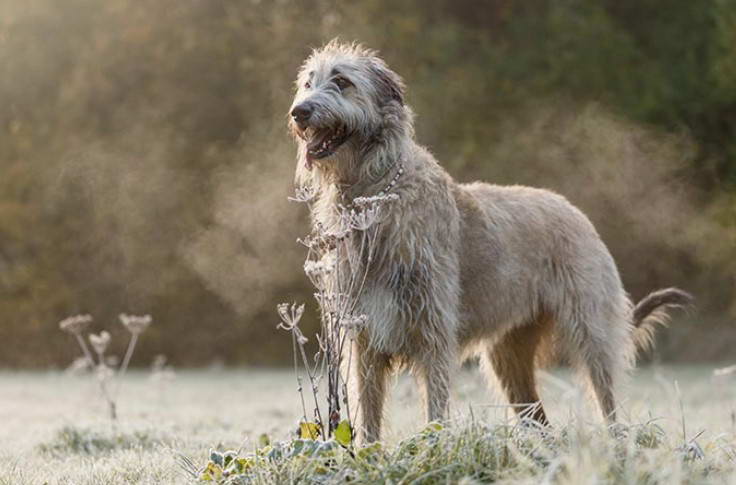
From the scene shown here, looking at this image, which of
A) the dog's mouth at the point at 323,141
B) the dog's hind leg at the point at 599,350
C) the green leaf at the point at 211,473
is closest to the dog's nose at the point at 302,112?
the dog's mouth at the point at 323,141

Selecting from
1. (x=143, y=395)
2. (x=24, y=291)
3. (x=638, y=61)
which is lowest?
(x=143, y=395)

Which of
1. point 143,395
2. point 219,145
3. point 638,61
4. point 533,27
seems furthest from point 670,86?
point 143,395

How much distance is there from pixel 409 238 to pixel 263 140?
1057 centimetres

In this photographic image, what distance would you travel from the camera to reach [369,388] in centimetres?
454

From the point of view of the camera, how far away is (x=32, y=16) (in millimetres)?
15195

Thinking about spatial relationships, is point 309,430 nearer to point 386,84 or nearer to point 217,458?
point 217,458

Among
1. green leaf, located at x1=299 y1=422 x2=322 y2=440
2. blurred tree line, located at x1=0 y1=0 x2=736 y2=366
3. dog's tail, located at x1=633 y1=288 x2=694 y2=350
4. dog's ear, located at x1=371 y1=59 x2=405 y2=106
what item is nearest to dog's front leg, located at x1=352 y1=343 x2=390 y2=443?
green leaf, located at x1=299 y1=422 x2=322 y2=440

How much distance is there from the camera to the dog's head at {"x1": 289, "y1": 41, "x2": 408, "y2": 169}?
13.7ft

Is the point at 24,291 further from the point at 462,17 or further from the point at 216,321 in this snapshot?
the point at 462,17

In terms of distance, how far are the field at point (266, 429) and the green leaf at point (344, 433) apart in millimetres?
330

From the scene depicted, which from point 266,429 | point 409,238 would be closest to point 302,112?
point 409,238

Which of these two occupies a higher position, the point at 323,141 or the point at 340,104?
the point at 340,104

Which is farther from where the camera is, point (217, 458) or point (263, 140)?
point (263, 140)

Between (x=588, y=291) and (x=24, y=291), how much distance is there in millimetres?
11465
